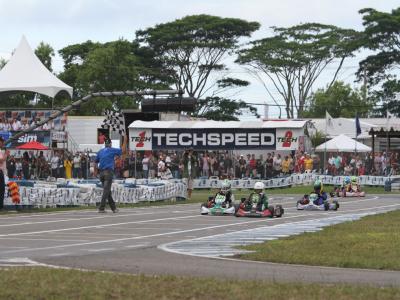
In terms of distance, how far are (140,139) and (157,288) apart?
123 ft

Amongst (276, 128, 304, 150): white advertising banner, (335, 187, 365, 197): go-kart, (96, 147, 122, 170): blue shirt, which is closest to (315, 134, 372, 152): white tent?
(276, 128, 304, 150): white advertising banner

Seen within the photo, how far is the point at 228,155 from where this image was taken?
153ft

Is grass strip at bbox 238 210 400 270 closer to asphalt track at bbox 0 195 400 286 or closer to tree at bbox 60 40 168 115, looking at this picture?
asphalt track at bbox 0 195 400 286

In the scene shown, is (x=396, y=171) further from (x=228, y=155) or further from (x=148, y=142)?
(x=148, y=142)

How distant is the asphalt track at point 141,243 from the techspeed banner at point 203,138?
18302mm

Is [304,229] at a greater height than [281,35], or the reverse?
[281,35]

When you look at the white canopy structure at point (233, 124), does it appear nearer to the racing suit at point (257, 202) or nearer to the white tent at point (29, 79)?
the white tent at point (29, 79)

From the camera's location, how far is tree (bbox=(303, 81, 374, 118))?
84.3m

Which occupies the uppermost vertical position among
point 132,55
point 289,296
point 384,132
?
point 132,55

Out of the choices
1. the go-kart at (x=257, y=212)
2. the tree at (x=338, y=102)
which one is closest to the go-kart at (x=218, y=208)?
the go-kart at (x=257, y=212)

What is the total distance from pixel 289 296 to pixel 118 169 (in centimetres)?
3499

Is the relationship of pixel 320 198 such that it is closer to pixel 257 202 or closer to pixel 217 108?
pixel 257 202

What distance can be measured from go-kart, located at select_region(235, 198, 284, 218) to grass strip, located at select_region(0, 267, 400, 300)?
1266 cm

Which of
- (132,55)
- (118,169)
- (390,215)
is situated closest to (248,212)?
(390,215)
